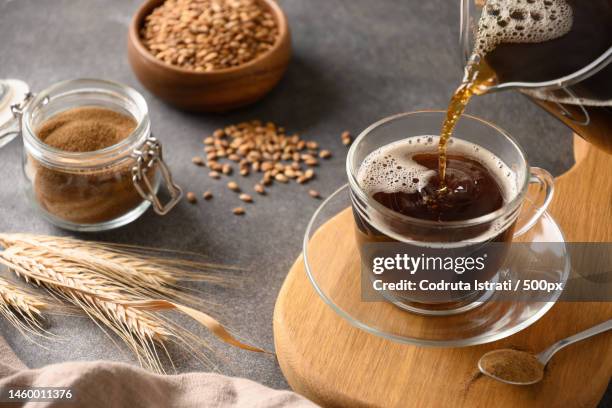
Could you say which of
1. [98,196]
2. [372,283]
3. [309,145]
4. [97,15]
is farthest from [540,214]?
[97,15]

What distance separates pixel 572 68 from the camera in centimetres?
87

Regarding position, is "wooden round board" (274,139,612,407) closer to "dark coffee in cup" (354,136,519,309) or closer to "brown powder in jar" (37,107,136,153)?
"dark coffee in cup" (354,136,519,309)

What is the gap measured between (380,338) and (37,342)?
51cm

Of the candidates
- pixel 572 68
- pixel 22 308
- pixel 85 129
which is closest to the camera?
pixel 572 68

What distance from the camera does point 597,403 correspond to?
100cm

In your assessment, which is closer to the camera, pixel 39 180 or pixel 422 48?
pixel 39 180

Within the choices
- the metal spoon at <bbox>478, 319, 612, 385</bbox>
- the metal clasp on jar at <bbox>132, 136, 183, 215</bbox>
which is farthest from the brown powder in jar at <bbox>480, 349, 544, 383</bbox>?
the metal clasp on jar at <bbox>132, 136, 183, 215</bbox>

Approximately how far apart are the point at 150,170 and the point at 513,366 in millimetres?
671

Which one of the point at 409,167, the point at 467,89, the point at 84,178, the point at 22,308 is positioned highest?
the point at 467,89

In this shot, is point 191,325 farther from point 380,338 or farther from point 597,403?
point 597,403

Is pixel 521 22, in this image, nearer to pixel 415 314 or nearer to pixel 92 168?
pixel 415 314

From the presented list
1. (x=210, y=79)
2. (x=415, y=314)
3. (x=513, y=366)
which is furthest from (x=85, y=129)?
(x=513, y=366)

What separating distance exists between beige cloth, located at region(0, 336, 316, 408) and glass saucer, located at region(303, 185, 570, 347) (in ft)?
0.55

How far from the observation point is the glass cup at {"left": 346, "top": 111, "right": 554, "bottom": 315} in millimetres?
902
